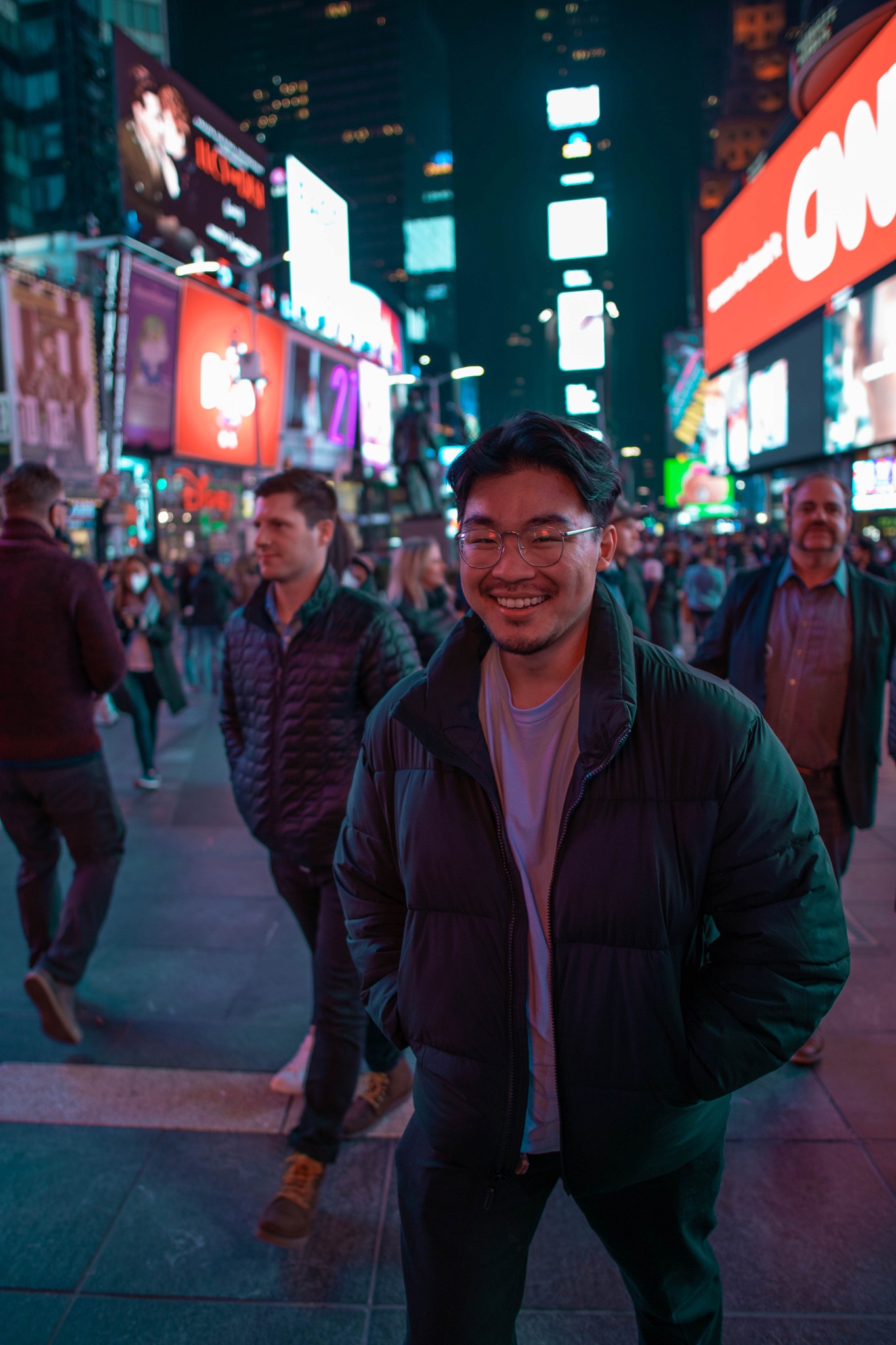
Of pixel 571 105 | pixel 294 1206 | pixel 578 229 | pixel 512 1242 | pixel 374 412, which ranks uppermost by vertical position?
pixel 571 105

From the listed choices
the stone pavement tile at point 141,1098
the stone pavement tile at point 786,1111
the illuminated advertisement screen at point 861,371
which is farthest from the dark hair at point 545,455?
the illuminated advertisement screen at point 861,371

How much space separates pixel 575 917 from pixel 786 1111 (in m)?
2.30

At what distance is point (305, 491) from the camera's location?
3068 millimetres

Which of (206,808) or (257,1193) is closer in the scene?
(257,1193)

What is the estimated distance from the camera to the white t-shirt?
1.55m

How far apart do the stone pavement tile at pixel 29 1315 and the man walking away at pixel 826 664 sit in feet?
8.94

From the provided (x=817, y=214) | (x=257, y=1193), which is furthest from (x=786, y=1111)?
(x=817, y=214)

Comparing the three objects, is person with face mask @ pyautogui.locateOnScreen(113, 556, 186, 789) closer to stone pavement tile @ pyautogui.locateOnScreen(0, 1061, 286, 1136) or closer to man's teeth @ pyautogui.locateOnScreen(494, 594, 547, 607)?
stone pavement tile @ pyautogui.locateOnScreen(0, 1061, 286, 1136)

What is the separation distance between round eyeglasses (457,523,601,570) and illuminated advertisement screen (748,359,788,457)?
8953 millimetres

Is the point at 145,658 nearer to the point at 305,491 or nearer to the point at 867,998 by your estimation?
the point at 305,491

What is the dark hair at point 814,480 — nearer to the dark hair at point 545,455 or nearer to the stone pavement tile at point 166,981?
the dark hair at point 545,455

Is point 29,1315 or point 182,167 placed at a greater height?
point 182,167

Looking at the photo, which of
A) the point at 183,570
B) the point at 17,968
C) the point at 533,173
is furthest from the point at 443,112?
the point at 17,968

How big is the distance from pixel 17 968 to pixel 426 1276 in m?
3.65
